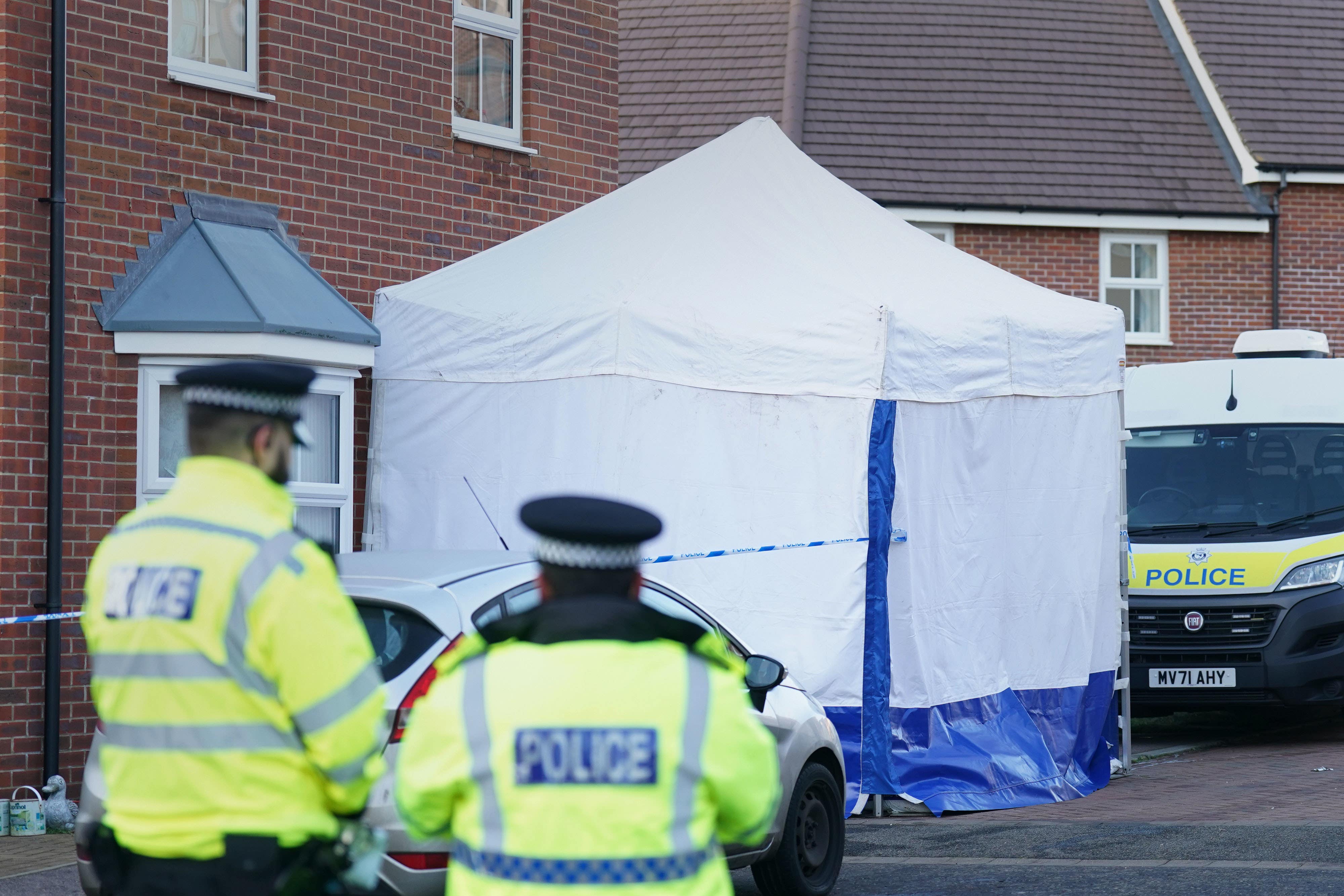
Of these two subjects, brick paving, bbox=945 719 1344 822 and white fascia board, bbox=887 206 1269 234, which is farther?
white fascia board, bbox=887 206 1269 234

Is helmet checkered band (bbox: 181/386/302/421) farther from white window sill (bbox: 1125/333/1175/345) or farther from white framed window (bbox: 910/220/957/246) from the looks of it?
white window sill (bbox: 1125/333/1175/345)

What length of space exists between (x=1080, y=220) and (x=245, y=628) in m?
20.8

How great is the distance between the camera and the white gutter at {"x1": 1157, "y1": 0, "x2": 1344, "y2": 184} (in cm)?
2336

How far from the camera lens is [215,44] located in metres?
10.7

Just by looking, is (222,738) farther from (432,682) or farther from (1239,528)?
(1239,528)

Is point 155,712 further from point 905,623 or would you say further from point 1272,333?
point 1272,333

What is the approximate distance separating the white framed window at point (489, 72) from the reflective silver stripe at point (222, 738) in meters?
9.28

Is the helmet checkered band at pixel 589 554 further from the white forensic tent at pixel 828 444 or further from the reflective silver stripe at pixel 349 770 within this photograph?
the white forensic tent at pixel 828 444

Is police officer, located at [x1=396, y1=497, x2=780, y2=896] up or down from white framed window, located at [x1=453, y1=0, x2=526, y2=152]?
down

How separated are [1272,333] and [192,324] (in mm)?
8526

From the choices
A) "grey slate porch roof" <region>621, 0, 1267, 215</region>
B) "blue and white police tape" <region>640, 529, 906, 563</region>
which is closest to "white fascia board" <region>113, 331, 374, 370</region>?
"blue and white police tape" <region>640, 529, 906, 563</region>

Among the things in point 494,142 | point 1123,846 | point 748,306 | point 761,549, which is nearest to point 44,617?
point 761,549

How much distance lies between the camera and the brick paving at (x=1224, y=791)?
32.9 ft

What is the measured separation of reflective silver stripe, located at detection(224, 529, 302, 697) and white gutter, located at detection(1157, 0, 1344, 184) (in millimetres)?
21967
